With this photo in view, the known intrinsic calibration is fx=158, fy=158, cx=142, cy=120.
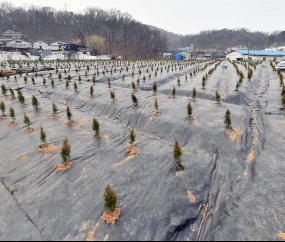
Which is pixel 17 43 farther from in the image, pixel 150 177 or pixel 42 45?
pixel 150 177

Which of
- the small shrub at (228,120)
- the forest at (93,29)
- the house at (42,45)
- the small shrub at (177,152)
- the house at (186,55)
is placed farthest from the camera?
the house at (186,55)

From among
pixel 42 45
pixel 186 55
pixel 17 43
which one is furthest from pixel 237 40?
pixel 17 43

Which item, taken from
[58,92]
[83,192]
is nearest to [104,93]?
[58,92]

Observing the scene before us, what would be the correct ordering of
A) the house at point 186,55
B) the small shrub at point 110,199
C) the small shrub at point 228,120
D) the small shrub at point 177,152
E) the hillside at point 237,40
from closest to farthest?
1. the small shrub at point 110,199
2. the small shrub at point 177,152
3. the small shrub at point 228,120
4. the house at point 186,55
5. the hillside at point 237,40

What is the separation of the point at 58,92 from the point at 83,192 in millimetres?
10401

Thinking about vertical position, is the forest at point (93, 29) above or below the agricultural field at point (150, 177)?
above

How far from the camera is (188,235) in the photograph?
2793 mm

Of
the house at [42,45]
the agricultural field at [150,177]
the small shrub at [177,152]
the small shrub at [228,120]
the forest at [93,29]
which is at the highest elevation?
the forest at [93,29]

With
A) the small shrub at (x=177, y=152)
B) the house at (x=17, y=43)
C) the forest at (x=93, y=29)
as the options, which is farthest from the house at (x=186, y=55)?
the small shrub at (x=177, y=152)

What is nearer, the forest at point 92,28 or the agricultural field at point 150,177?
the agricultural field at point 150,177

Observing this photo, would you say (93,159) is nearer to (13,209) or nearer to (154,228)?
(13,209)

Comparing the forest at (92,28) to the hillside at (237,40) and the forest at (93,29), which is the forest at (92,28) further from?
the hillside at (237,40)

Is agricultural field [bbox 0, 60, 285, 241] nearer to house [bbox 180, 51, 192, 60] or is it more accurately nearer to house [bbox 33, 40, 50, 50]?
house [bbox 33, 40, 50, 50]

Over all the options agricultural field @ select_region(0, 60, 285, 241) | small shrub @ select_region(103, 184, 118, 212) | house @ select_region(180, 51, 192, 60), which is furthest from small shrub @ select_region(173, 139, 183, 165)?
house @ select_region(180, 51, 192, 60)
